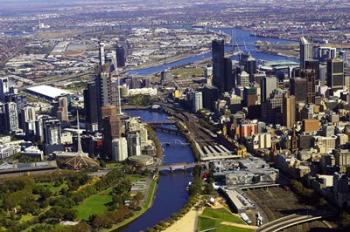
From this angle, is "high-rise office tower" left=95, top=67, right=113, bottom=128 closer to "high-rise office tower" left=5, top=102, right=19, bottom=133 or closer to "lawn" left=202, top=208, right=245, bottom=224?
"high-rise office tower" left=5, top=102, right=19, bottom=133

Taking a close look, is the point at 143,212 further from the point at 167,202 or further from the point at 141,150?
the point at 141,150

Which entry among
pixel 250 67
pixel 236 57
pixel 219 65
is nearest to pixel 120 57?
pixel 236 57

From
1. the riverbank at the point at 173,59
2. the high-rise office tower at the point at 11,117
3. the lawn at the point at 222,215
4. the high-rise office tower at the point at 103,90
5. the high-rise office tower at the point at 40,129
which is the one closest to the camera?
the lawn at the point at 222,215

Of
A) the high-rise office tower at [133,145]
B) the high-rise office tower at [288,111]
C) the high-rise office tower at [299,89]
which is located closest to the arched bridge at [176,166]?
the high-rise office tower at [133,145]

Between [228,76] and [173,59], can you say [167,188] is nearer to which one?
[228,76]

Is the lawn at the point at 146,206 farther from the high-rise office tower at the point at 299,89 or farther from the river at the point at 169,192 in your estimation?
the high-rise office tower at the point at 299,89

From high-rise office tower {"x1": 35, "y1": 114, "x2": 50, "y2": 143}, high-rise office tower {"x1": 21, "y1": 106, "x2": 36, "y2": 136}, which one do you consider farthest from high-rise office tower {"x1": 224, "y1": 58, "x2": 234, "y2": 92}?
high-rise office tower {"x1": 35, "y1": 114, "x2": 50, "y2": 143}
